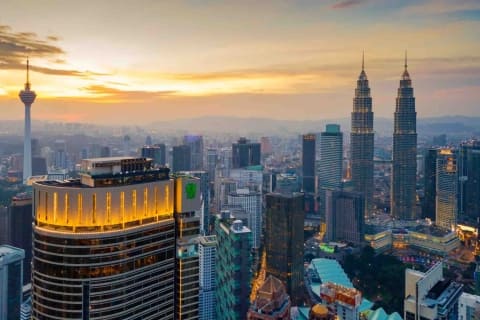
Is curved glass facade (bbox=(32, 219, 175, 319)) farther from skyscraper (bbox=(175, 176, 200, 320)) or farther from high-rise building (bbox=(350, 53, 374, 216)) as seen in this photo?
high-rise building (bbox=(350, 53, 374, 216))

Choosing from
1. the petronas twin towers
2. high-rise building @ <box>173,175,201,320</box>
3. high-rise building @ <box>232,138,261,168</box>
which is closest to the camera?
high-rise building @ <box>173,175,201,320</box>

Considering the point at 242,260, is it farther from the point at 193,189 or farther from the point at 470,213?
the point at 470,213

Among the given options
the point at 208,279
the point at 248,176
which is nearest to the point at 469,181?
the point at 248,176

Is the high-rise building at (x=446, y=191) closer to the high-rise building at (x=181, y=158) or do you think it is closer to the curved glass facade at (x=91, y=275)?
the high-rise building at (x=181, y=158)

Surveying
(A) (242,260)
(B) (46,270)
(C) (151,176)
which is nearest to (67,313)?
(B) (46,270)

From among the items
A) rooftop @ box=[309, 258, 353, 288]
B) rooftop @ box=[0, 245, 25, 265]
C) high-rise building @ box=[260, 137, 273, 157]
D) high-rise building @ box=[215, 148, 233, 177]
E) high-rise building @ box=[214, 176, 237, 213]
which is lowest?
rooftop @ box=[309, 258, 353, 288]

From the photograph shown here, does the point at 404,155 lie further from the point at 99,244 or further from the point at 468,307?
the point at 99,244

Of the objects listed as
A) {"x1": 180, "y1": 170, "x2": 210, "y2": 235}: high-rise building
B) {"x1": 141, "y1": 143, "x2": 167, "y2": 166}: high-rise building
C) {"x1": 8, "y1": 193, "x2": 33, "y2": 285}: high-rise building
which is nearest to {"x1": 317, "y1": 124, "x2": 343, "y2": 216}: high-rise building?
{"x1": 180, "y1": 170, "x2": 210, "y2": 235}: high-rise building
